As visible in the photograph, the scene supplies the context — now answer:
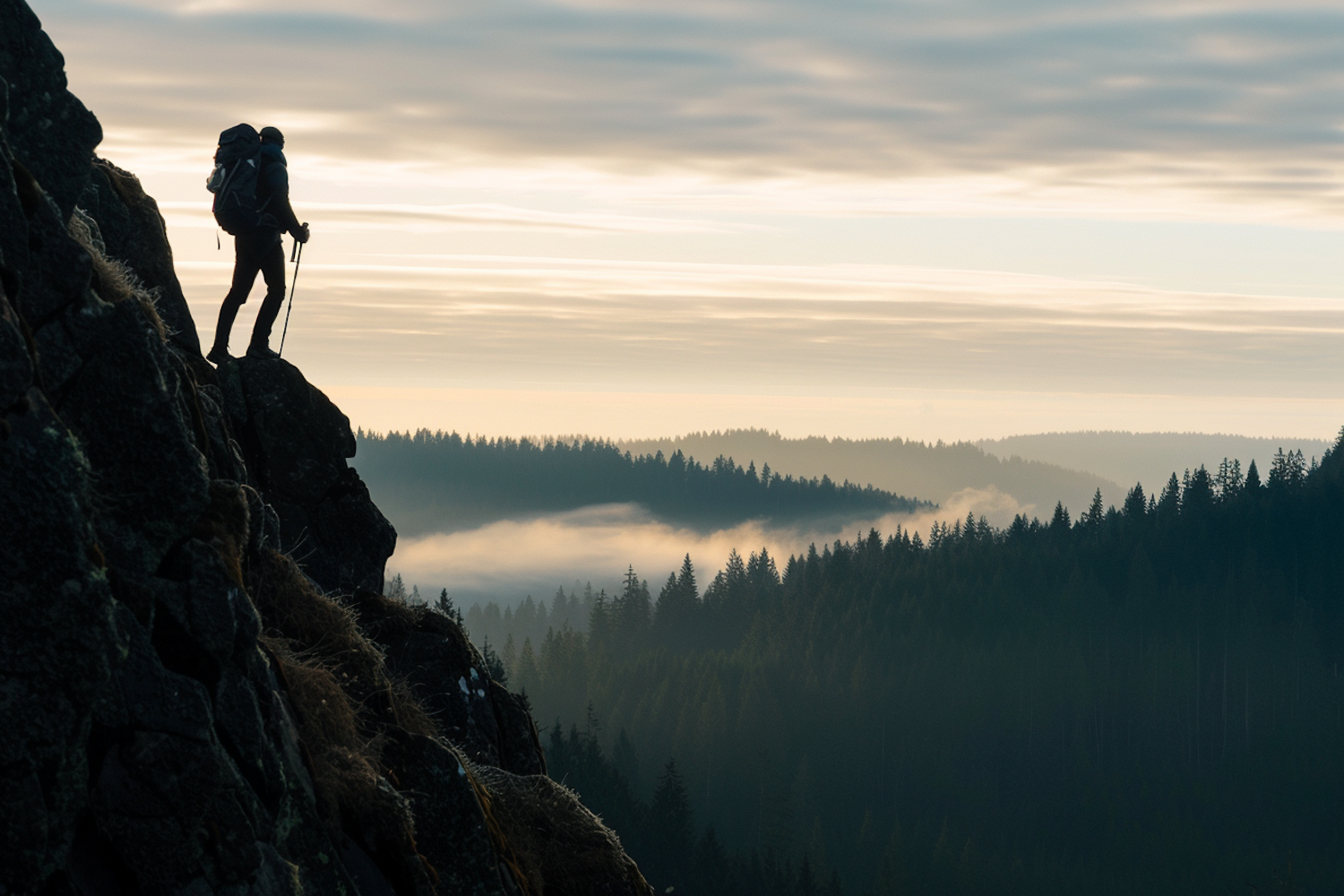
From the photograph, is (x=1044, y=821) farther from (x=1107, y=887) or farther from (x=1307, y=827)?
(x=1307, y=827)

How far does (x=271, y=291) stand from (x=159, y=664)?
908 centimetres

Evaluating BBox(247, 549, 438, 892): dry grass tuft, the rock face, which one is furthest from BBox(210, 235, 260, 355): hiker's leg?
BBox(247, 549, 438, 892): dry grass tuft

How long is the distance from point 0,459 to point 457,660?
358 inches

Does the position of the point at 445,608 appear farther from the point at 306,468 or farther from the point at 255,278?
the point at 255,278

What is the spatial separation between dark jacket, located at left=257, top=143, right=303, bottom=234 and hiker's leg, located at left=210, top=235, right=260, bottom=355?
50cm

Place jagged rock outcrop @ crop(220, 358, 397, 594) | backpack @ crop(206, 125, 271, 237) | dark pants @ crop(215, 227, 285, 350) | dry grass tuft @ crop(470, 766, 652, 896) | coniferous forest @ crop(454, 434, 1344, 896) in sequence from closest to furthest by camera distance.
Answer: dry grass tuft @ crop(470, 766, 652, 896)
backpack @ crop(206, 125, 271, 237)
dark pants @ crop(215, 227, 285, 350)
jagged rock outcrop @ crop(220, 358, 397, 594)
coniferous forest @ crop(454, 434, 1344, 896)

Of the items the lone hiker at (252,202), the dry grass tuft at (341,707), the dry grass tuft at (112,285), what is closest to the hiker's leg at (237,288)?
the lone hiker at (252,202)

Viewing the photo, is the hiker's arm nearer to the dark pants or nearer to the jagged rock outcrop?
the dark pants

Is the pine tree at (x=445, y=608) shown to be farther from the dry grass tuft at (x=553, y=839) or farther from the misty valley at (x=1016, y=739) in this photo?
the misty valley at (x=1016, y=739)

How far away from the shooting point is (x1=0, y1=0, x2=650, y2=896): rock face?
27.8 feet

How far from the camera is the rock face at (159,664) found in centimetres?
848

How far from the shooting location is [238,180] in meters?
16.3

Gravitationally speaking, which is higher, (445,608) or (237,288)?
(237,288)

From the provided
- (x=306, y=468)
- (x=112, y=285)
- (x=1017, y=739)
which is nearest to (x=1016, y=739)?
(x=1017, y=739)
